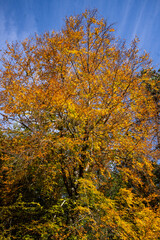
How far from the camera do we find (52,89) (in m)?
6.40

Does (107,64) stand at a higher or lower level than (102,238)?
higher

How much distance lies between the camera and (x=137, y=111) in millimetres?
7277

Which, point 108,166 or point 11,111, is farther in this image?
point 108,166

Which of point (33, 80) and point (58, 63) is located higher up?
point (58, 63)

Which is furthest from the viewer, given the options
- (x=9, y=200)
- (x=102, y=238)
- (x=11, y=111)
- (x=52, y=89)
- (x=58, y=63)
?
(x=9, y=200)

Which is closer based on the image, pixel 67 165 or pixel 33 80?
pixel 67 165

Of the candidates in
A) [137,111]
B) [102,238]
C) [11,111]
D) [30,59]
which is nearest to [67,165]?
[102,238]

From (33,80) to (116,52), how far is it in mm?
4148

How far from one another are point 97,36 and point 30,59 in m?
3.90

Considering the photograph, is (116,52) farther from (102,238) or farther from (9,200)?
(9,200)

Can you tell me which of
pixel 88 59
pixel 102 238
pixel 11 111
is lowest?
pixel 102 238

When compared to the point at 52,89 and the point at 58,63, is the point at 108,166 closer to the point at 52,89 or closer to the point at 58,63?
the point at 52,89

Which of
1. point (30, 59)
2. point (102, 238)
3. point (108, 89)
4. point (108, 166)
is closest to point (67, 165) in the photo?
point (108, 166)

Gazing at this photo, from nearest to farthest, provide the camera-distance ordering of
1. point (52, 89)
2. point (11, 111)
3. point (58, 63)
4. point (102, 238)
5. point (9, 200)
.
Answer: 1. point (102, 238)
2. point (11, 111)
3. point (52, 89)
4. point (58, 63)
5. point (9, 200)
